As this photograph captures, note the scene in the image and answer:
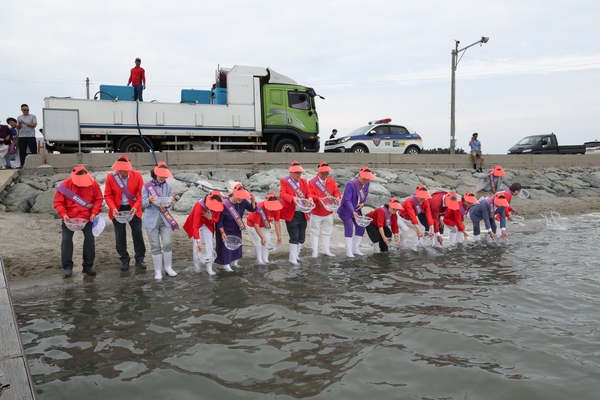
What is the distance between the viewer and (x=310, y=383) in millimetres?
4242

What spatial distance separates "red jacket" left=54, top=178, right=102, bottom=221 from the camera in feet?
24.3

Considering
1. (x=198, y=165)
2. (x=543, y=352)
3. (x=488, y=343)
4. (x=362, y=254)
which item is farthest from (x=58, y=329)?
(x=198, y=165)

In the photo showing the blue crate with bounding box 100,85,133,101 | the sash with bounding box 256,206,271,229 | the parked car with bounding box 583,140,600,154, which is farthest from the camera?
the parked car with bounding box 583,140,600,154

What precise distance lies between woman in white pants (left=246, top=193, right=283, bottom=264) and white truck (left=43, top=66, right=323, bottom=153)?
844cm

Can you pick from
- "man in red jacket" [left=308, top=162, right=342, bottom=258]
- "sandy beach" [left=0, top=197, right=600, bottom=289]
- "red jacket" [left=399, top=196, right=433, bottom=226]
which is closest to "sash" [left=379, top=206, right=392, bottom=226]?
"red jacket" [left=399, top=196, right=433, bottom=226]

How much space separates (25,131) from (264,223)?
29.7 feet

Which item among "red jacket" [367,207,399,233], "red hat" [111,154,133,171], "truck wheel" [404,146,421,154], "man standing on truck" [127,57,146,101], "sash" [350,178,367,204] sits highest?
"man standing on truck" [127,57,146,101]

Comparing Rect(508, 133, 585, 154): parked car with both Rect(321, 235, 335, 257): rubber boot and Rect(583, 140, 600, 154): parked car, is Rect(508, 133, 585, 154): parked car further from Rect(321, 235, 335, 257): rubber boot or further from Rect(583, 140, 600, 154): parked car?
Rect(321, 235, 335, 257): rubber boot

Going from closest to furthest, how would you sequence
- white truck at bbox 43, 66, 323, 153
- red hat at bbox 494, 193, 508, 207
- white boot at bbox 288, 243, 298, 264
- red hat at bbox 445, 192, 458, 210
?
white boot at bbox 288, 243, 298, 264, red hat at bbox 445, 192, 458, 210, red hat at bbox 494, 193, 508, 207, white truck at bbox 43, 66, 323, 153

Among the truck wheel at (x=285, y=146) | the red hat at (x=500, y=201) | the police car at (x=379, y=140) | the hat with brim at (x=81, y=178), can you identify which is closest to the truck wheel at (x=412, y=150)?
the police car at (x=379, y=140)

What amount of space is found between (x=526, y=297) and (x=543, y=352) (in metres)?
2.05

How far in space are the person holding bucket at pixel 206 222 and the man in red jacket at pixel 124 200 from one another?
90 cm

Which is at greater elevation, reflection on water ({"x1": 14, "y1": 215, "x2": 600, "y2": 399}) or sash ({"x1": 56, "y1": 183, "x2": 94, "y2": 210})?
sash ({"x1": 56, "y1": 183, "x2": 94, "y2": 210})

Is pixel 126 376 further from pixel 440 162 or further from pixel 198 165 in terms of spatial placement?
pixel 440 162
